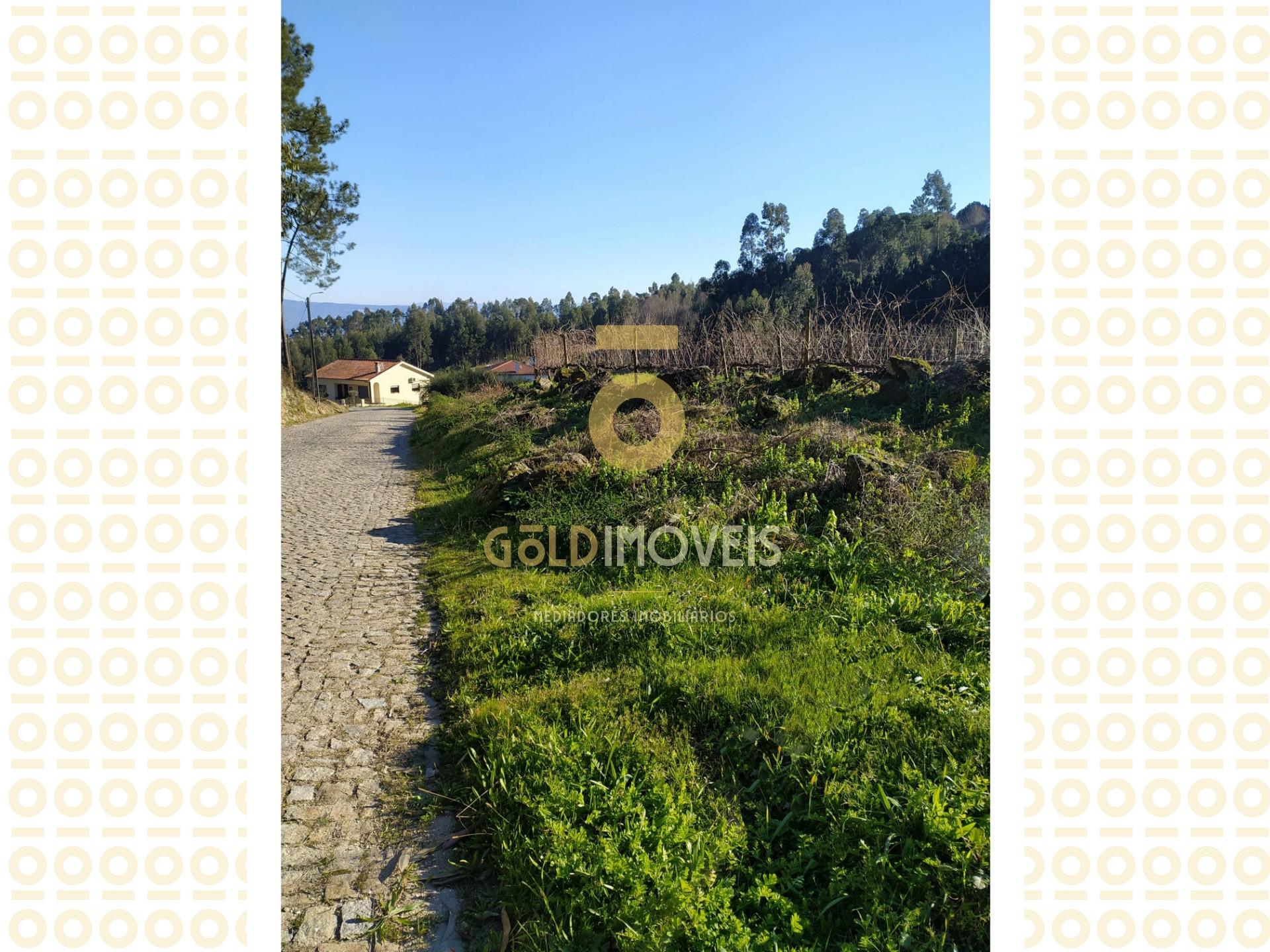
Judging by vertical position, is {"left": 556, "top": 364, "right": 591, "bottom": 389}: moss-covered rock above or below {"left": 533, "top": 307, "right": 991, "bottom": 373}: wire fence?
below

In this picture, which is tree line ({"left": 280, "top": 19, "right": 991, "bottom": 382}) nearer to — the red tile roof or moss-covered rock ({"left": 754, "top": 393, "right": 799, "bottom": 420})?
moss-covered rock ({"left": 754, "top": 393, "right": 799, "bottom": 420})

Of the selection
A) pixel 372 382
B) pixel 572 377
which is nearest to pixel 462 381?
pixel 572 377

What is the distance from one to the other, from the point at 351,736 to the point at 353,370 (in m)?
57.0

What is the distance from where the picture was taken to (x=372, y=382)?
50875 mm

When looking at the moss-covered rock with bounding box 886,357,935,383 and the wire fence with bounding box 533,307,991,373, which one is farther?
the wire fence with bounding box 533,307,991,373

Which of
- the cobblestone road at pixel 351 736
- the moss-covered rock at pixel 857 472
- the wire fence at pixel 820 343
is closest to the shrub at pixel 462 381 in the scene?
the wire fence at pixel 820 343

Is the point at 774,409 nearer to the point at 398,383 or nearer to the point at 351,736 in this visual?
the point at 351,736

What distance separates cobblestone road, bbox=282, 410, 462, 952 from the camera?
231 centimetres

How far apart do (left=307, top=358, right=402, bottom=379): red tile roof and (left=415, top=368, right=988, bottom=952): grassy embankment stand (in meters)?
50.9

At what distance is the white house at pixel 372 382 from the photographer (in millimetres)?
51562

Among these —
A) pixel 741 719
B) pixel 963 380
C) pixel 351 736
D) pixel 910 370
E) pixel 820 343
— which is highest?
pixel 820 343

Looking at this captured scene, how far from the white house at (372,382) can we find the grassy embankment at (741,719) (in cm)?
4859

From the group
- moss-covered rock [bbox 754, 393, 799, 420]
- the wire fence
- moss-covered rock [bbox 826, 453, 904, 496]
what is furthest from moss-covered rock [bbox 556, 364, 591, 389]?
moss-covered rock [bbox 826, 453, 904, 496]
